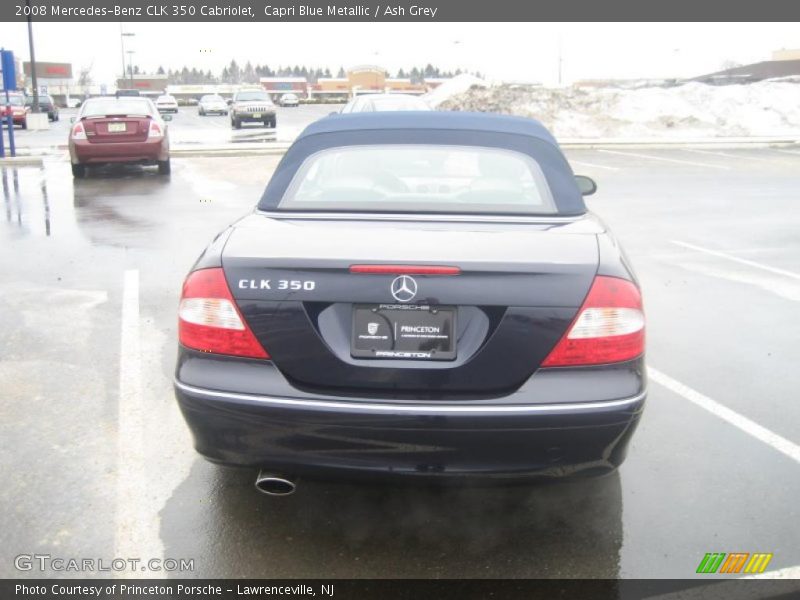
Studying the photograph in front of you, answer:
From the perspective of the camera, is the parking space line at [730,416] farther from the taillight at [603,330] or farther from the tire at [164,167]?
the tire at [164,167]

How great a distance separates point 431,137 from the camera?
4543 mm

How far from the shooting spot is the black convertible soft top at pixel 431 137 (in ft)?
14.0

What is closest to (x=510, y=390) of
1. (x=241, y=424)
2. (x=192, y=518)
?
(x=241, y=424)

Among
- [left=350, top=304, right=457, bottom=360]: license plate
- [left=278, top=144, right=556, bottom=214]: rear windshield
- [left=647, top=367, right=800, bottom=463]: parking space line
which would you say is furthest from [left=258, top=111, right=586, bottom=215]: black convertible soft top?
[left=647, top=367, right=800, bottom=463]: parking space line

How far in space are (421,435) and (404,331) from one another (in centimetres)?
37

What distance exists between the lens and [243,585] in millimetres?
3127

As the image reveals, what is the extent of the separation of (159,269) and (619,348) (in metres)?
5.82

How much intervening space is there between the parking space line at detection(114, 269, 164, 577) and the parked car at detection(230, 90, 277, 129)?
1171 inches

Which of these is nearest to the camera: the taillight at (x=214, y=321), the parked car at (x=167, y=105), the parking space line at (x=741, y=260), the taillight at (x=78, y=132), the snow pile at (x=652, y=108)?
the taillight at (x=214, y=321)

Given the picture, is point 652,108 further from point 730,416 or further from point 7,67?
point 730,416

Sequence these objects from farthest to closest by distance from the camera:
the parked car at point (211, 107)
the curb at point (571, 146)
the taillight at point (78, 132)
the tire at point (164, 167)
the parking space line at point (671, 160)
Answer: the parked car at point (211, 107), the curb at point (571, 146), the parking space line at point (671, 160), the tire at point (164, 167), the taillight at point (78, 132)

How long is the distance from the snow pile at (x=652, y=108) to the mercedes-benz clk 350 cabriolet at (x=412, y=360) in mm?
29434

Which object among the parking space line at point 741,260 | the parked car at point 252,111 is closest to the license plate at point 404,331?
the parking space line at point 741,260

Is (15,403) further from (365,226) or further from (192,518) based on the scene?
(365,226)
